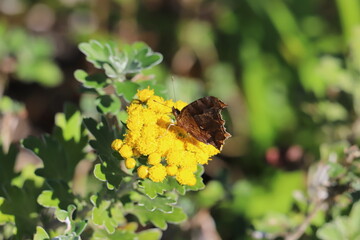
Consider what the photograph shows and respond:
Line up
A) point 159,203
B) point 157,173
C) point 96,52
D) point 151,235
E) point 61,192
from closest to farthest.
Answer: point 157,173
point 159,203
point 61,192
point 96,52
point 151,235

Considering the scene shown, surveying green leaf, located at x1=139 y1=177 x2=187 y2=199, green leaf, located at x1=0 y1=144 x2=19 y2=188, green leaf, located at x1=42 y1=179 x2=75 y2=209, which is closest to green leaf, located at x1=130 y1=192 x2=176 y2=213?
green leaf, located at x1=139 y1=177 x2=187 y2=199

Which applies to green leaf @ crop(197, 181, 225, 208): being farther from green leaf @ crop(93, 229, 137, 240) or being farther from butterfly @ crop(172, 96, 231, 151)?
butterfly @ crop(172, 96, 231, 151)

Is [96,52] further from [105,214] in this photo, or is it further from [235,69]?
[235,69]

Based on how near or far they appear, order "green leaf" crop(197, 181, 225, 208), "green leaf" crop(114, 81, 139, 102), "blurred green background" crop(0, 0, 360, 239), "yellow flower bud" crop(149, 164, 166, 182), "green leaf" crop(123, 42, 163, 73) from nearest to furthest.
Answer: "yellow flower bud" crop(149, 164, 166, 182) → "green leaf" crop(114, 81, 139, 102) → "green leaf" crop(123, 42, 163, 73) → "green leaf" crop(197, 181, 225, 208) → "blurred green background" crop(0, 0, 360, 239)

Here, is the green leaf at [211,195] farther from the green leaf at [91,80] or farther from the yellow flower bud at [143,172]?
the yellow flower bud at [143,172]

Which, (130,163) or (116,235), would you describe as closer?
(130,163)

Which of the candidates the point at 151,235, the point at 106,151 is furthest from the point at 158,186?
the point at 151,235
